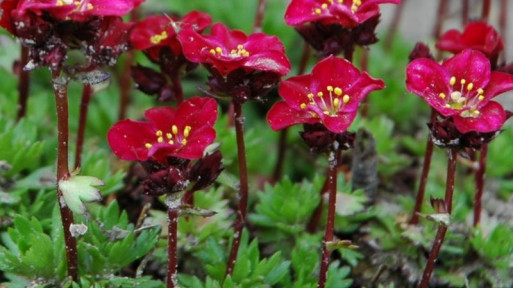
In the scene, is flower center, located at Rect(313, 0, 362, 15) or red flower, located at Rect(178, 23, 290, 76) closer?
red flower, located at Rect(178, 23, 290, 76)

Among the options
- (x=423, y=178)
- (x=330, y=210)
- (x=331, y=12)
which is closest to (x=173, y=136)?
(x=330, y=210)

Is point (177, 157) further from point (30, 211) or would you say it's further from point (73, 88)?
point (73, 88)

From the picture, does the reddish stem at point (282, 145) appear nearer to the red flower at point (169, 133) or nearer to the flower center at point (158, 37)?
the flower center at point (158, 37)

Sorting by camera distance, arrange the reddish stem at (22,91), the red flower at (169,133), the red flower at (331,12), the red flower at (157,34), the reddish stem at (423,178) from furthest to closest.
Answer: the reddish stem at (22,91)
the reddish stem at (423,178)
the red flower at (157,34)
the red flower at (331,12)
the red flower at (169,133)

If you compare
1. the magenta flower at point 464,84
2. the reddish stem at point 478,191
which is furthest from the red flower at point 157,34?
the reddish stem at point 478,191

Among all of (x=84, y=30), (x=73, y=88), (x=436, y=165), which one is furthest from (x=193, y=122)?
(x=73, y=88)

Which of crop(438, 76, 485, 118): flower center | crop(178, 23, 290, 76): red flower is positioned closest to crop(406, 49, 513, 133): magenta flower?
crop(438, 76, 485, 118): flower center

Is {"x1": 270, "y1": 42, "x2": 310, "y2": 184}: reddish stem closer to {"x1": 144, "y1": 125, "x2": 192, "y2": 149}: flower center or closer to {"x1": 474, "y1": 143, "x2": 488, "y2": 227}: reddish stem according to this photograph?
{"x1": 474, "y1": 143, "x2": 488, "y2": 227}: reddish stem
